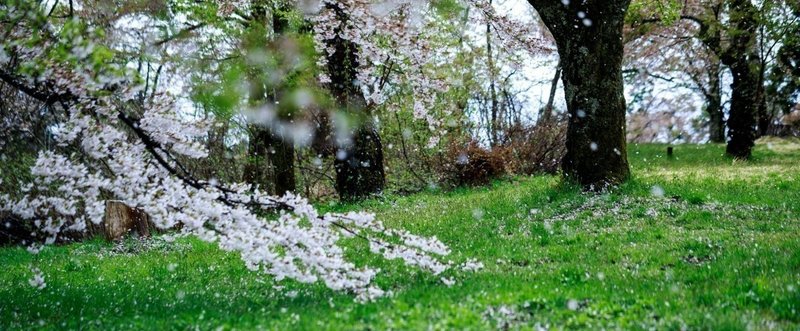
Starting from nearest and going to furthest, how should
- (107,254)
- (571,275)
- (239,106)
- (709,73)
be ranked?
(571,275) < (107,254) < (239,106) < (709,73)

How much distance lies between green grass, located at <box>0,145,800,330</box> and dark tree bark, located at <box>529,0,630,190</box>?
0.63 metres

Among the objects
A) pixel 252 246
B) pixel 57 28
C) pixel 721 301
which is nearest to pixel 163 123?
pixel 252 246

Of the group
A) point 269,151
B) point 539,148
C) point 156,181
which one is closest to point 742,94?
point 539,148

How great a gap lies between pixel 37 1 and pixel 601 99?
1094 centimetres

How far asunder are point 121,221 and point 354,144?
6.98m

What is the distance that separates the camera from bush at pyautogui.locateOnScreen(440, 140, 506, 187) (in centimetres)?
2019

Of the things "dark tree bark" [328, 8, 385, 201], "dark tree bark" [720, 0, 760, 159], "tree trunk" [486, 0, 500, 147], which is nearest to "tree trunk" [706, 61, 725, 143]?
"dark tree bark" [720, 0, 760, 159]

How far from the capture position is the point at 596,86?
13.5 m

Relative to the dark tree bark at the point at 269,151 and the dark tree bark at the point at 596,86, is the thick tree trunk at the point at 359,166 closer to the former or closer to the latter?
the dark tree bark at the point at 269,151

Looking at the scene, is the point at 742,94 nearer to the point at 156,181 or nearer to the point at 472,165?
the point at 472,165

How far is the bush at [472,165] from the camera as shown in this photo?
20188 mm

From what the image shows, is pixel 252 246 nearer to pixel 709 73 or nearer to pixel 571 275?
pixel 571 275

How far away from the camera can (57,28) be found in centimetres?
1045

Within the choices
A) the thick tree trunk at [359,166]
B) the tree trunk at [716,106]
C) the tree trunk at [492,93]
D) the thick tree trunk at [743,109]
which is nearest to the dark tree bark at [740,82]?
the thick tree trunk at [743,109]
